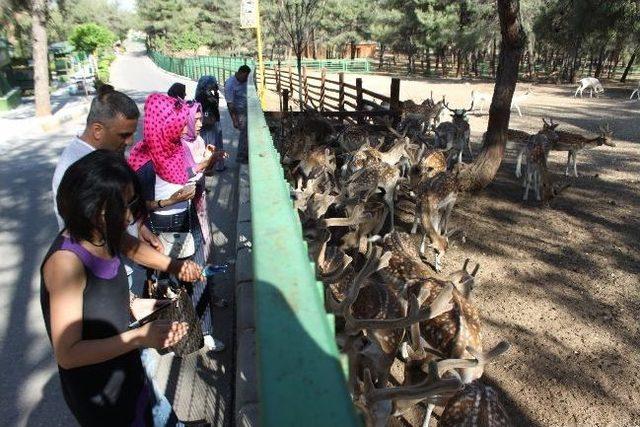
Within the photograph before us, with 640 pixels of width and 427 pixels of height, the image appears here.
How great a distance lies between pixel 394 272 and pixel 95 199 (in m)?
2.85

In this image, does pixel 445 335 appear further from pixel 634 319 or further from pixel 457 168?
pixel 457 168

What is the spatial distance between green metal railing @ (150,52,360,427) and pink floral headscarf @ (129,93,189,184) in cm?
217

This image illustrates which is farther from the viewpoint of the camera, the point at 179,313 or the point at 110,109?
the point at 110,109

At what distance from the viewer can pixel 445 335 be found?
11.0 feet

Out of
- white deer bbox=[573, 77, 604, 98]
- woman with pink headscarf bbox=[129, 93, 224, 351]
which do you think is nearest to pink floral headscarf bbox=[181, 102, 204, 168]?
woman with pink headscarf bbox=[129, 93, 224, 351]

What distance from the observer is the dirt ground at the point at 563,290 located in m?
3.72

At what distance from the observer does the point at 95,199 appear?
164 cm

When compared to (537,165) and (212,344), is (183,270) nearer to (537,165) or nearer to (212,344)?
(212,344)

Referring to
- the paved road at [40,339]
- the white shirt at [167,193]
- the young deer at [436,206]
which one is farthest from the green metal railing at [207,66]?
the white shirt at [167,193]

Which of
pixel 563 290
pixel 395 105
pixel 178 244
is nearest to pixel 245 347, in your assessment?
pixel 178 244

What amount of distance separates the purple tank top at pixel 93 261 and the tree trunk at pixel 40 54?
55.9 ft

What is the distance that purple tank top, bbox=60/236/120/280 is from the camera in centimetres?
162

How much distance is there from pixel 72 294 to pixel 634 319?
5058 mm

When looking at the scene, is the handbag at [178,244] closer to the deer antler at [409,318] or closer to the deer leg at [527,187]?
the deer antler at [409,318]
